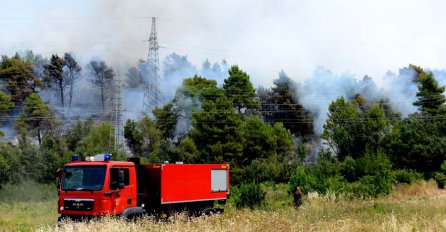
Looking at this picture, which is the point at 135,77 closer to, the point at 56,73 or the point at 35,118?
the point at 56,73

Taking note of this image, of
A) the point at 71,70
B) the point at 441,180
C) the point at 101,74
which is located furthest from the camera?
the point at 101,74

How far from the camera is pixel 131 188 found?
58.2 ft

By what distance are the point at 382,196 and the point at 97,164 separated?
20828 millimetres

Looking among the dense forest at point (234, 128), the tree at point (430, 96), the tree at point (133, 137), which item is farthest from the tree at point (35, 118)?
the tree at point (430, 96)

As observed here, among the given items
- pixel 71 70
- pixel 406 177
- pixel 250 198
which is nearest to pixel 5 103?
pixel 71 70

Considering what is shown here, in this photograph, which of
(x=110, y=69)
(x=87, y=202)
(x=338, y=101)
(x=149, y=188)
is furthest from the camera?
(x=110, y=69)

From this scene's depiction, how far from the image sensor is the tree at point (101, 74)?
80.7 metres

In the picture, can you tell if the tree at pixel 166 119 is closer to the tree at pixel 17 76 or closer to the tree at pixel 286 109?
the tree at pixel 286 109

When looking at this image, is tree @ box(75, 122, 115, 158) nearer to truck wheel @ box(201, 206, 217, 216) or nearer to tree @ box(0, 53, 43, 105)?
tree @ box(0, 53, 43, 105)

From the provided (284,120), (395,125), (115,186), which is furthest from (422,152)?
(115,186)

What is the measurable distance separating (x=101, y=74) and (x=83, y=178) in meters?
67.0

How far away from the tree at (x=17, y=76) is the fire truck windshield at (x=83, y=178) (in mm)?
Answer: 57754

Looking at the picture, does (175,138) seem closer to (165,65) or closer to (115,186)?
(165,65)

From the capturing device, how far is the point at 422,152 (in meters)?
43.2
